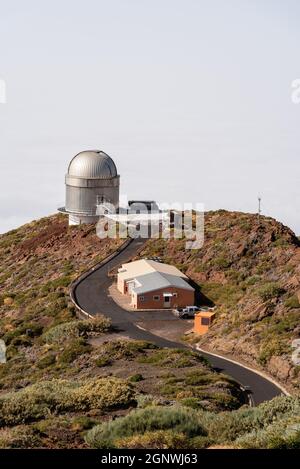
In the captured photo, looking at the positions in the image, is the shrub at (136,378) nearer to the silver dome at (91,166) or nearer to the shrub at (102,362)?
the shrub at (102,362)

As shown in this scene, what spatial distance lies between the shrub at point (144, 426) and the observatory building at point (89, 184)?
50290 mm

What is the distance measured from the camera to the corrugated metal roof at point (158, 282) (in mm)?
47906

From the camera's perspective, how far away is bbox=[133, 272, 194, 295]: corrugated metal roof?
47906 mm

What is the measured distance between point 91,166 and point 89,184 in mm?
1688

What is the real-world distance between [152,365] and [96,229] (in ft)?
115

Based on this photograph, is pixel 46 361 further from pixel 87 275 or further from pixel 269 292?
pixel 87 275

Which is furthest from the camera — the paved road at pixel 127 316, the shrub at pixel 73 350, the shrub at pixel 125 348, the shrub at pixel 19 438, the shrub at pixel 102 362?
the shrub at pixel 73 350

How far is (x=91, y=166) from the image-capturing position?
70.1 m

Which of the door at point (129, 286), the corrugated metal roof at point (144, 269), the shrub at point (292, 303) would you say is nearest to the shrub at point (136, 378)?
the shrub at point (292, 303)

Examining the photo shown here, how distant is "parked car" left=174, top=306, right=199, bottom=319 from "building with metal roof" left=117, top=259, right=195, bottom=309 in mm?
1262

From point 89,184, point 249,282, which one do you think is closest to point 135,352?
point 249,282

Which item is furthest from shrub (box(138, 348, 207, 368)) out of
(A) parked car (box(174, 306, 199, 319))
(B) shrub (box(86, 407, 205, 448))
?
(B) shrub (box(86, 407, 205, 448))

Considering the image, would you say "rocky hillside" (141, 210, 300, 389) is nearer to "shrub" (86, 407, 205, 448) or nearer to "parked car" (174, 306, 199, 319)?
"parked car" (174, 306, 199, 319)
